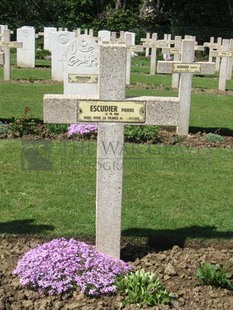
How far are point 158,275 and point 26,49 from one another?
59.1 ft

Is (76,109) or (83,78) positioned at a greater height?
(76,109)

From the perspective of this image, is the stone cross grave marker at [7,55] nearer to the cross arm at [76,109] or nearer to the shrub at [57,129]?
the shrub at [57,129]

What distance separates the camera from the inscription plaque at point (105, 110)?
174 inches

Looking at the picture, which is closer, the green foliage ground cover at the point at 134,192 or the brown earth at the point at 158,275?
the brown earth at the point at 158,275

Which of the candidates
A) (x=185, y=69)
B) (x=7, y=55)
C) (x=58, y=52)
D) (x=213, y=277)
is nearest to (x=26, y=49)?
(x=58, y=52)

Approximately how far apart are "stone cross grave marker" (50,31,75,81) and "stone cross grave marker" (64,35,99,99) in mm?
6711

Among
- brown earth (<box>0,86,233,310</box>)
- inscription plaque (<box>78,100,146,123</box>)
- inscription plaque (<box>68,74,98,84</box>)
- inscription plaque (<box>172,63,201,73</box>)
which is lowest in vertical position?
brown earth (<box>0,86,233,310</box>)

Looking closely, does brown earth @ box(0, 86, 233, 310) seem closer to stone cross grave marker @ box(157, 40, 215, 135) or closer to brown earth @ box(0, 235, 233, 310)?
brown earth @ box(0, 235, 233, 310)

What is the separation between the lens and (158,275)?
4.56 m

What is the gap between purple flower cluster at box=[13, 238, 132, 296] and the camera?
13.7 feet

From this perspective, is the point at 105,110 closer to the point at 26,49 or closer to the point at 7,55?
the point at 7,55

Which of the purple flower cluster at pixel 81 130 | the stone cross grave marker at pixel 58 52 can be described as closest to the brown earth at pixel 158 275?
the purple flower cluster at pixel 81 130

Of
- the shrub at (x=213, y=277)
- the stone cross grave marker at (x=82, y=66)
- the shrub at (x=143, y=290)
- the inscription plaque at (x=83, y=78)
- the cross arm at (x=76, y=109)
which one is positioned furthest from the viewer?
the inscription plaque at (x=83, y=78)

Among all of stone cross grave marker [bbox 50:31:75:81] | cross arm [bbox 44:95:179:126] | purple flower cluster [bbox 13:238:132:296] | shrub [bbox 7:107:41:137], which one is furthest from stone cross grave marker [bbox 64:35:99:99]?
stone cross grave marker [bbox 50:31:75:81]
